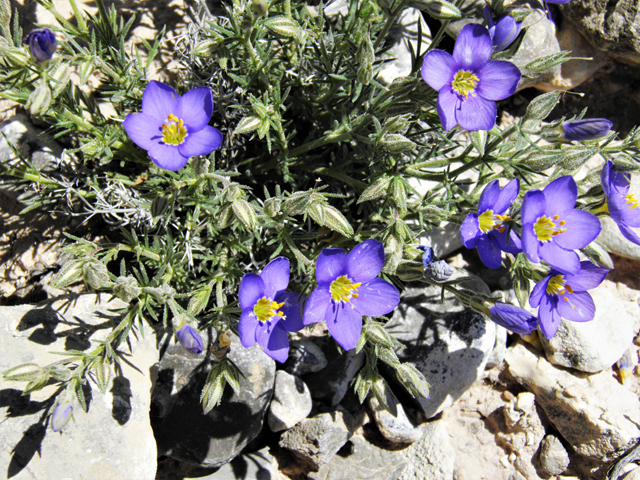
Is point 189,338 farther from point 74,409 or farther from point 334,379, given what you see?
point 334,379

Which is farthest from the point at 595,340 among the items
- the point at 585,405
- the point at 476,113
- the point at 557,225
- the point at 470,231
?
the point at 476,113

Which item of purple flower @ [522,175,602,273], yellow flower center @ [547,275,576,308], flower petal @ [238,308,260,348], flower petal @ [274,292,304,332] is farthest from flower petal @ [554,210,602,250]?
flower petal @ [238,308,260,348]

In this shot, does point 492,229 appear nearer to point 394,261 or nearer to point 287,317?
point 394,261

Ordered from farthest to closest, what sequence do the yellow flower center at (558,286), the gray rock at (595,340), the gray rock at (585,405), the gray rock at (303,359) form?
the gray rock at (595,340) < the gray rock at (585,405) < the gray rock at (303,359) < the yellow flower center at (558,286)

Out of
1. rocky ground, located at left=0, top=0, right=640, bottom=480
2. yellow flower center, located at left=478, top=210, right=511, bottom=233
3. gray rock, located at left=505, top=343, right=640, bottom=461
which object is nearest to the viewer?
yellow flower center, located at left=478, top=210, right=511, bottom=233

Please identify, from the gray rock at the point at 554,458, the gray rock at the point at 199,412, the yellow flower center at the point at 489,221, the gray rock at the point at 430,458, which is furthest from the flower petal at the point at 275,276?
the gray rock at the point at 554,458

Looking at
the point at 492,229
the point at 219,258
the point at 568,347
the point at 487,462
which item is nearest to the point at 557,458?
the point at 487,462

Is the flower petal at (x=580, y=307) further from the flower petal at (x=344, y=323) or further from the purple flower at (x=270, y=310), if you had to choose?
the purple flower at (x=270, y=310)

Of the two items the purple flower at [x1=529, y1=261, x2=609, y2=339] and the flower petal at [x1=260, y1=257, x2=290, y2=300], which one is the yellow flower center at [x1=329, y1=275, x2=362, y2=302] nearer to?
the flower petal at [x1=260, y1=257, x2=290, y2=300]
